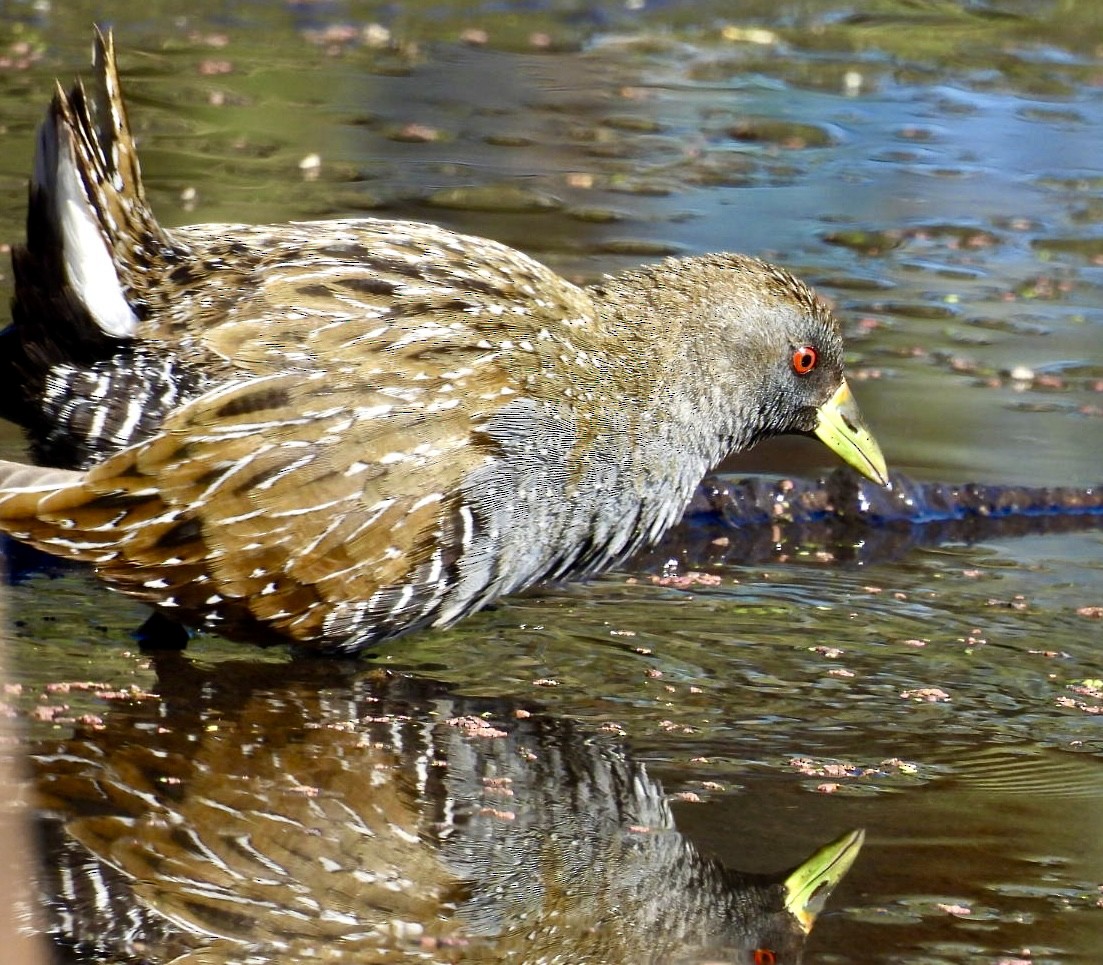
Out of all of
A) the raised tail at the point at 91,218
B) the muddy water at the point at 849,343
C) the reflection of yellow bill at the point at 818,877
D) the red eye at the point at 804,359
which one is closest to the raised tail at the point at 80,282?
the raised tail at the point at 91,218

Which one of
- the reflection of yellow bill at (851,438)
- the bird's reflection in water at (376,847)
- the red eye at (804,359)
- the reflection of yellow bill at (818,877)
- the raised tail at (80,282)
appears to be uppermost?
the raised tail at (80,282)

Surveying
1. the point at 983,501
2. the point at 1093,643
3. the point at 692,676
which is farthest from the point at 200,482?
the point at 983,501

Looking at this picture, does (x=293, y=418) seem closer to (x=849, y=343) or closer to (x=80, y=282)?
(x=80, y=282)

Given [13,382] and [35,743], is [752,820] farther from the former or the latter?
[13,382]

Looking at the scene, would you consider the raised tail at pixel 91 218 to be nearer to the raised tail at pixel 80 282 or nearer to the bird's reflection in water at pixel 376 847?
the raised tail at pixel 80 282

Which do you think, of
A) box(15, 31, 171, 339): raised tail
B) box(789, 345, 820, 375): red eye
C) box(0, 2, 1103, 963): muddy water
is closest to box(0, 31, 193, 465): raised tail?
box(15, 31, 171, 339): raised tail

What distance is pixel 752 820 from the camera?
13.5 feet

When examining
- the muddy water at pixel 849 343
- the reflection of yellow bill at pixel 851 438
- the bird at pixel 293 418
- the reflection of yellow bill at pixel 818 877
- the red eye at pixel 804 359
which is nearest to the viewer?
the reflection of yellow bill at pixel 818 877

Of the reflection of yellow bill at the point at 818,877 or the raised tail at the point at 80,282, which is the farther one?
the raised tail at the point at 80,282

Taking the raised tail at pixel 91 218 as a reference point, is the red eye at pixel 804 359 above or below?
below

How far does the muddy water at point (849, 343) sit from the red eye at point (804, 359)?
67 centimetres

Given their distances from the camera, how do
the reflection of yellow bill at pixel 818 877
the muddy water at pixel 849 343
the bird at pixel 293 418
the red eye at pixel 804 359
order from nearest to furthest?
the reflection of yellow bill at pixel 818 877 < the muddy water at pixel 849 343 < the bird at pixel 293 418 < the red eye at pixel 804 359

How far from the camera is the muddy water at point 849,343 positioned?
420cm

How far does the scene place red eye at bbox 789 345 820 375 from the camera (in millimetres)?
5375
